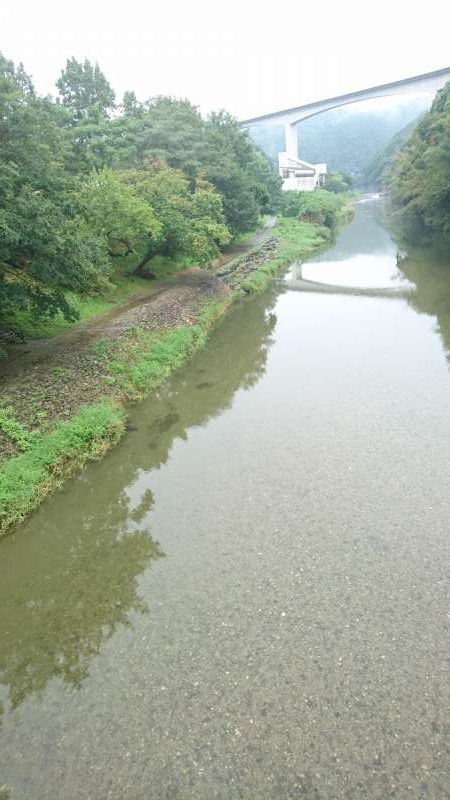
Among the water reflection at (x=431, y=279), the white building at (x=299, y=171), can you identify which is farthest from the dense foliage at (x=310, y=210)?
the white building at (x=299, y=171)

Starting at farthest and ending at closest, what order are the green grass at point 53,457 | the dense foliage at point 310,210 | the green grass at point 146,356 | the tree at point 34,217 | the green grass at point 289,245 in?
the dense foliage at point 310,210 → the green grass at point 289,245 → the green grass at point 146,356 → the tree at point 34,217 → the green grass at point 53,457

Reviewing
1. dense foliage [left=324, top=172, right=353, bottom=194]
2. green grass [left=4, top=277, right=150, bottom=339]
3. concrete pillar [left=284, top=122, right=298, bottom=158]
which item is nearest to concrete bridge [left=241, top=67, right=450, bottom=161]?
concrete pillar [left=284, top=122, right=298, bottom=158]

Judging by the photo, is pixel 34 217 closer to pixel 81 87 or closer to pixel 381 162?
pixel 81 87

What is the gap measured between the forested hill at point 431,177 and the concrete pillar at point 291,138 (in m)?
47.0

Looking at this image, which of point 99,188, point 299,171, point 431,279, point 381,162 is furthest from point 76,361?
point 381,162

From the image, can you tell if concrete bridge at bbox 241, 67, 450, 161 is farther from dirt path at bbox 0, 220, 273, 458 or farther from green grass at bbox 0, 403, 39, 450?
green grass at bbox 0, 403, 39, 450

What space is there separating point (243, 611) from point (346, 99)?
96.4m

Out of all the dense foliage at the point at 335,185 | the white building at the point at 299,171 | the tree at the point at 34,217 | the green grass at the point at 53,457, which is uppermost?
the white building at the point at 299,171

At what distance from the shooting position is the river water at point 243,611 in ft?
17.3

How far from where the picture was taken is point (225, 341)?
2036cm

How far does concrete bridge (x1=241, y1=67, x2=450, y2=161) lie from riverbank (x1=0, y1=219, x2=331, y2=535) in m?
65.5

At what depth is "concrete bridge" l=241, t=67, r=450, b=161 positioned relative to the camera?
2621 inches

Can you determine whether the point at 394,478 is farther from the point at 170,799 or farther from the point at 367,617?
Result: the point at 170,799

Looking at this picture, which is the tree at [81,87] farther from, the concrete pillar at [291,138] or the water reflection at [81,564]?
the concrete pillar at [291,138]
